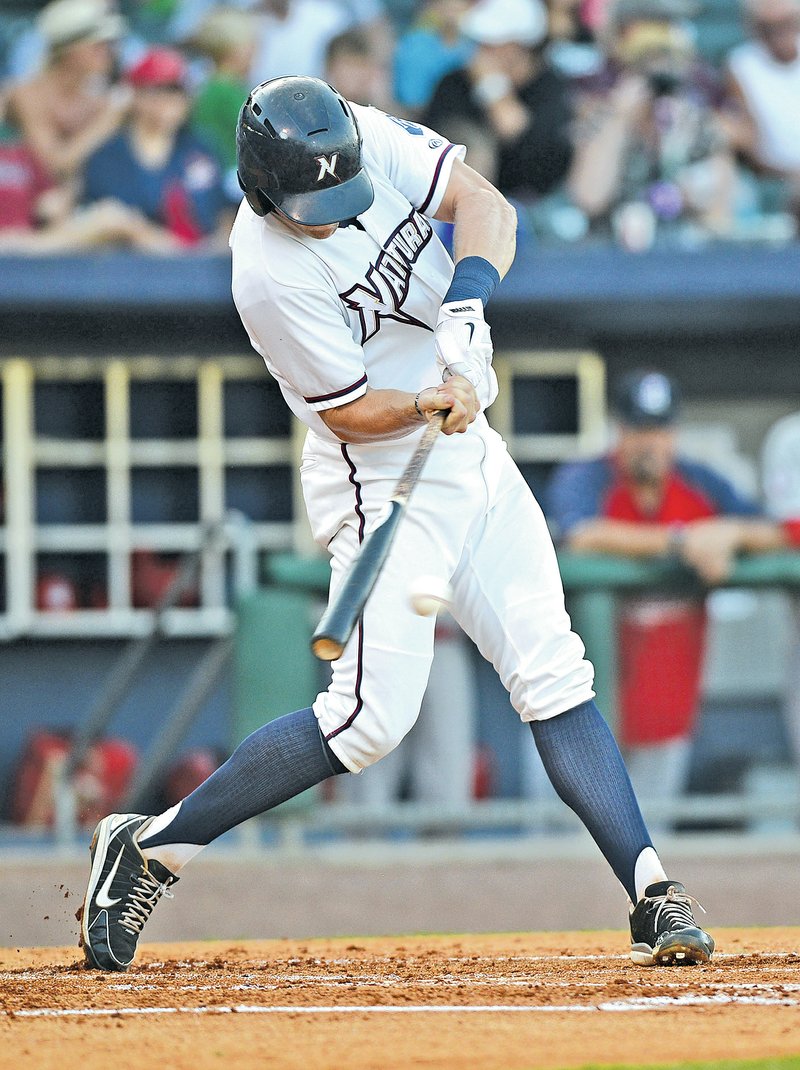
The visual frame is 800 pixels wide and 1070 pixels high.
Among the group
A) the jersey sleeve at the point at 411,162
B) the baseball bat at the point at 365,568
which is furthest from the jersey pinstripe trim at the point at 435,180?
the baseball bat at the point at 365,568

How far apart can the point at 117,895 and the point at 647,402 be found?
11.5 feet

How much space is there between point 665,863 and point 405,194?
342cm

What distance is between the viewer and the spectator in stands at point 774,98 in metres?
8.29

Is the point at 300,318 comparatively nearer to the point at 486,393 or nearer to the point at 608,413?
the point at 486,393

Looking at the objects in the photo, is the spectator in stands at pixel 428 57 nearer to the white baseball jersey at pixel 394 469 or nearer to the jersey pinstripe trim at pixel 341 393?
the white baseball jersey at pixel 394 469

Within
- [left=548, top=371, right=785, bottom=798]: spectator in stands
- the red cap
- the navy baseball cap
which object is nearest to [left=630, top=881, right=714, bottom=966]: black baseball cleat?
[left=548, top=371, right=785, bottom=798]: spectator in stands

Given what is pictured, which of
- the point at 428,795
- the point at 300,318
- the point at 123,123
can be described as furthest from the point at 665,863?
the point at 123,123

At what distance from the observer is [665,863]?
6152 mm

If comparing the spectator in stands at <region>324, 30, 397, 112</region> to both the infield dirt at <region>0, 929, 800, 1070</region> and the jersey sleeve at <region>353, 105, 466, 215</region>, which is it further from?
the infield dirt at <region>0, 929, 800, 1070</region>

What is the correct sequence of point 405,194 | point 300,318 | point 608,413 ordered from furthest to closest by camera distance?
point 608,413
point 405,194
point 300,318

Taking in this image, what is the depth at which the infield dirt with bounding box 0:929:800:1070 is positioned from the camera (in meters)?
2.44

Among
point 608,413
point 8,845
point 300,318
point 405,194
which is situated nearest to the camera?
point 300,318

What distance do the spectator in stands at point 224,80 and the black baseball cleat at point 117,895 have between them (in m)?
4.85

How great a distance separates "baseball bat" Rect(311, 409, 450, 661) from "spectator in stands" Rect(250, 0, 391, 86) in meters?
5.31
